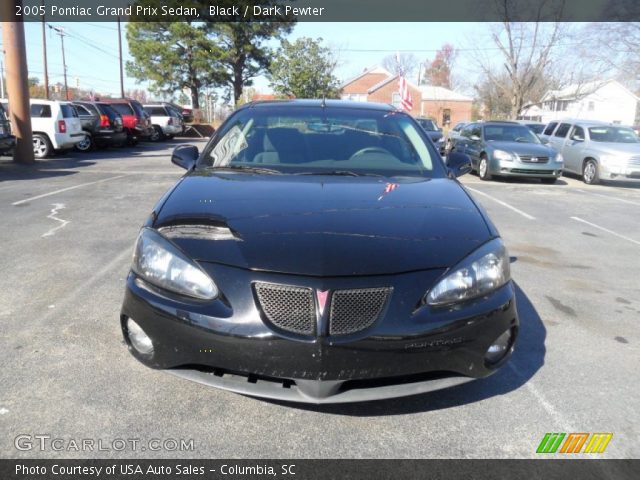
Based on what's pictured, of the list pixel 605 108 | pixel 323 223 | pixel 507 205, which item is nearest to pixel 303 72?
pixel 507 205

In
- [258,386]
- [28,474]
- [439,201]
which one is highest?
[439,201]

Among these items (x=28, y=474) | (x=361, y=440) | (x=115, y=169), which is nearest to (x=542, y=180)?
(x=115, y=169)

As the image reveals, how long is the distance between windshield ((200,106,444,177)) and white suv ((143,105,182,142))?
24.3 meters

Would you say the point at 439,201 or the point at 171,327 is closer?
the point at 171,327

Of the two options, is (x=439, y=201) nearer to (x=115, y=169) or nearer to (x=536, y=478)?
(x=536, y=478)

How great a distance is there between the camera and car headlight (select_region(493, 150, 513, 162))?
44.0 ft

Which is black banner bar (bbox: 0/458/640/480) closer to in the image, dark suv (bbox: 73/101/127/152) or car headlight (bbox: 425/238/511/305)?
car headlight (bbox: 425/238/511/305)

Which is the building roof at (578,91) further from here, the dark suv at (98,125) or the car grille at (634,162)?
Answer: the dark suv at (98,125)

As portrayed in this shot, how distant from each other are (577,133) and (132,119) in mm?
16606

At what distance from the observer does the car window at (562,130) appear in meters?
16.1

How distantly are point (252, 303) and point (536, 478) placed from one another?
4.67ft

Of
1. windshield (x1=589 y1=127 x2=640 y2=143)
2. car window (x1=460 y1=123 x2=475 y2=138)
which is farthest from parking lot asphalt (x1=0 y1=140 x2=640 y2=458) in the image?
car window (x1=460 y1=123 x2=475 y2=138)

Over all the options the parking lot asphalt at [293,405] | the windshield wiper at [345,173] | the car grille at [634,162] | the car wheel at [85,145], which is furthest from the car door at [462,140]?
the windshield wiper at [345,173]

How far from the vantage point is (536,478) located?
2293 millimetres
